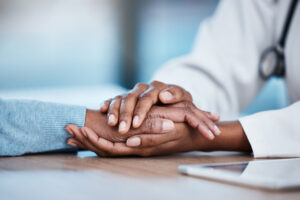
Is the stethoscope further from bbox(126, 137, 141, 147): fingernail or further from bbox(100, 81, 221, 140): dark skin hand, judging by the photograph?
bbox(126, 137, 141, 147): fingernail

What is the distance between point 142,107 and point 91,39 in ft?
11.4

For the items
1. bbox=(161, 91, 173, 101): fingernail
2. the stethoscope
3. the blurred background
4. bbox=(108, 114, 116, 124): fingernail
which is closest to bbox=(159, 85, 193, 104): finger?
bbox=(161, 91, 173, 101): fingernail

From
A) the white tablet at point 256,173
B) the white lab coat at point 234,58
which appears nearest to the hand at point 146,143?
the white tablet at point 256,173

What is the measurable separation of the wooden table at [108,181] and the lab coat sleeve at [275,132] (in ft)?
0.18

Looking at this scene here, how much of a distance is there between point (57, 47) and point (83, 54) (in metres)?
0.25

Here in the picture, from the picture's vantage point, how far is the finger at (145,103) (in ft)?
2.29

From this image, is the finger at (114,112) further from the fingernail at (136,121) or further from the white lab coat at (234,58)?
the white lab coat at (234,58)

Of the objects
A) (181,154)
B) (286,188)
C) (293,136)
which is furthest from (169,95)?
(286,188)

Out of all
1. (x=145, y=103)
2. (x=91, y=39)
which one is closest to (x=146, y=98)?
(x=145, y=103)

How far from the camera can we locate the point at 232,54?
1.29 m

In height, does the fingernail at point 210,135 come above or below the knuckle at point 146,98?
below

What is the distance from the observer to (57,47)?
4031mm

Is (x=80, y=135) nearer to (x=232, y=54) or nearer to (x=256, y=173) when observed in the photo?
(x=256, y=173)

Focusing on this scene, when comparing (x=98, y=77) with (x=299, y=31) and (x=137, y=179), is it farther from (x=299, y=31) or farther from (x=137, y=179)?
(x=137, y=179)
